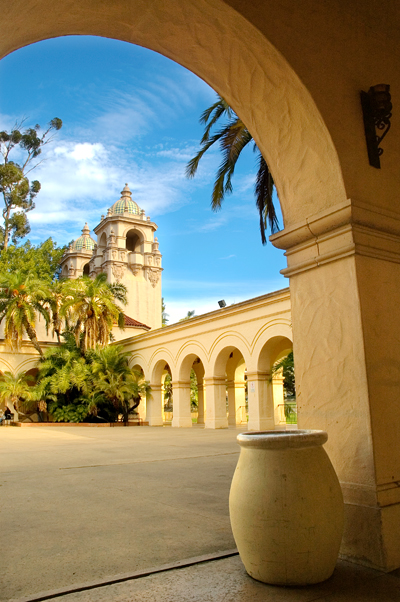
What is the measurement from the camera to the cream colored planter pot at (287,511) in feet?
9.45

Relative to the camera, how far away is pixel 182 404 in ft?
78.7

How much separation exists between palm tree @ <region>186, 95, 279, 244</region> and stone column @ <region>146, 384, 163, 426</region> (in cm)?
1516

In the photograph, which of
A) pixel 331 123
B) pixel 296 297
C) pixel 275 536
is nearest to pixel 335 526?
pixel 275 536

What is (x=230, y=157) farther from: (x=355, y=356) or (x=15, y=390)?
(x=15, y=390)

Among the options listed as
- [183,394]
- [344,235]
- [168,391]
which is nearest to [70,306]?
[183,394]

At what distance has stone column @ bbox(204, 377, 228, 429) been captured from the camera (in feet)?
70.0

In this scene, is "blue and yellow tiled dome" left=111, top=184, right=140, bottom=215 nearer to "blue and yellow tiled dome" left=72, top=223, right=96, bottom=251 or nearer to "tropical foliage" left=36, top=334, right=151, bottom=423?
"blue and yellow tiled dome" left=72, top=223, right=96, bottom=251

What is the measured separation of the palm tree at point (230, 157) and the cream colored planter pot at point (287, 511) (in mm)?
8761

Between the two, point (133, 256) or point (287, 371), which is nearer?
point (287, 371)

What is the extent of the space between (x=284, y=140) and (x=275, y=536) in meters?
3.08

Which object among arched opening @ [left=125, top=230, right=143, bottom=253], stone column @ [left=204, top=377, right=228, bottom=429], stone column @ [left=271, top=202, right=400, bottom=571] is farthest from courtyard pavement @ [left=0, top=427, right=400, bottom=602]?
arched opening @ [left=125, top=230, right=143, bottom=253]

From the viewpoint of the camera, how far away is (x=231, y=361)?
1005 inches

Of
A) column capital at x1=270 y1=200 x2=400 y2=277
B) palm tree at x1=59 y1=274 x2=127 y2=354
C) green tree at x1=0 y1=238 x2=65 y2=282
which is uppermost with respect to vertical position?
green tree at x1=0 y1=238 x2=65 y2=282

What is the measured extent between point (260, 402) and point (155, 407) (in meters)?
8.42
